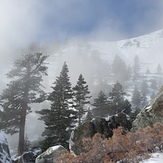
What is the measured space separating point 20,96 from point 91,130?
1669 cm

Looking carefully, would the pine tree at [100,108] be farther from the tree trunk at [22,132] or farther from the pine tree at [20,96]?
the tree trunk at [22,132]

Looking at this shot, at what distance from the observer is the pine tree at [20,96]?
1176 inches

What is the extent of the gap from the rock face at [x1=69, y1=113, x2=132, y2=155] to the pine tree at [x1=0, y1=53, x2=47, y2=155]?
13743 millimetres

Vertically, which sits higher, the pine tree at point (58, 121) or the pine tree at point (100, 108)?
the pine tree at point (100, 108)

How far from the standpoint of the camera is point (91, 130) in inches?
663

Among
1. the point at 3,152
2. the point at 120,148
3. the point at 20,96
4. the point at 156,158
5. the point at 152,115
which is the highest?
the point at 20,96

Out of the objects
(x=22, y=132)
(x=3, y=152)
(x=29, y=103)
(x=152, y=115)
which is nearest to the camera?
(x=152, y=115)

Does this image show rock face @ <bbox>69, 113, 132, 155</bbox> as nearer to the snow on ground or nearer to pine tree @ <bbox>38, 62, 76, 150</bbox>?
the snow on ground

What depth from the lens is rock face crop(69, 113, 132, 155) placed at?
16030 millimetres

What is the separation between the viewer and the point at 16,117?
1197 inches

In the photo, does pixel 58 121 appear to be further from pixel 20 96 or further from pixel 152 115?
pixel 152 115

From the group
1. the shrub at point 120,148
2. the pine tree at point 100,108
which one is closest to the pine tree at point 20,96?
the pine tree at point 100,108

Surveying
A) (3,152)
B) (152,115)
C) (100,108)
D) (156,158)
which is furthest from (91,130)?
(100,108)

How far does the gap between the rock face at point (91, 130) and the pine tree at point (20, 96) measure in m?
13.7
